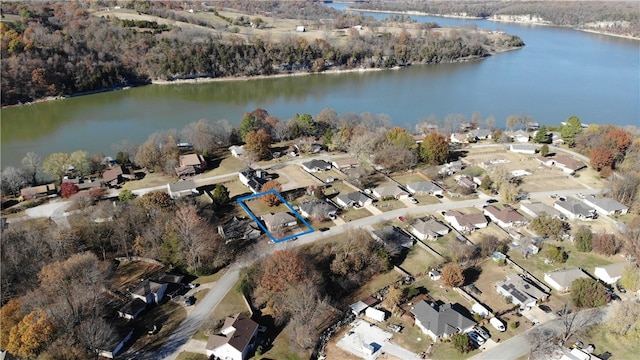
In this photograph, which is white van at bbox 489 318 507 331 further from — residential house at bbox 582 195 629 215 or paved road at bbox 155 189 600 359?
residential house at bbox 582 195 629 215

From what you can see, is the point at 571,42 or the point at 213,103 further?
the point at 571,42

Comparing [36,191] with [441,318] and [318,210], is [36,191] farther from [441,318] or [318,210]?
[441,318]

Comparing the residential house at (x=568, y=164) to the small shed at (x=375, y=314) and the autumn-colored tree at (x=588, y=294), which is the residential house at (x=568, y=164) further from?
the small shed at (x=375, y=314)

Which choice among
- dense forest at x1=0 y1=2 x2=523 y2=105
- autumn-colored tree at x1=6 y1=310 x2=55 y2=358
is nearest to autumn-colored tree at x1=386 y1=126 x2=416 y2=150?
autumn-colored tree at x1=6 y1=310 x2=55 y2=358

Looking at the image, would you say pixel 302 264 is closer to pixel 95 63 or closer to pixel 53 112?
pixel 53 112

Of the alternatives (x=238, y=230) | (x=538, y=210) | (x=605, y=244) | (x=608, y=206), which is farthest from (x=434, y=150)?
(x=238, y=230)

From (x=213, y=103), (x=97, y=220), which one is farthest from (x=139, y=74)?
(x=97, y=220)
